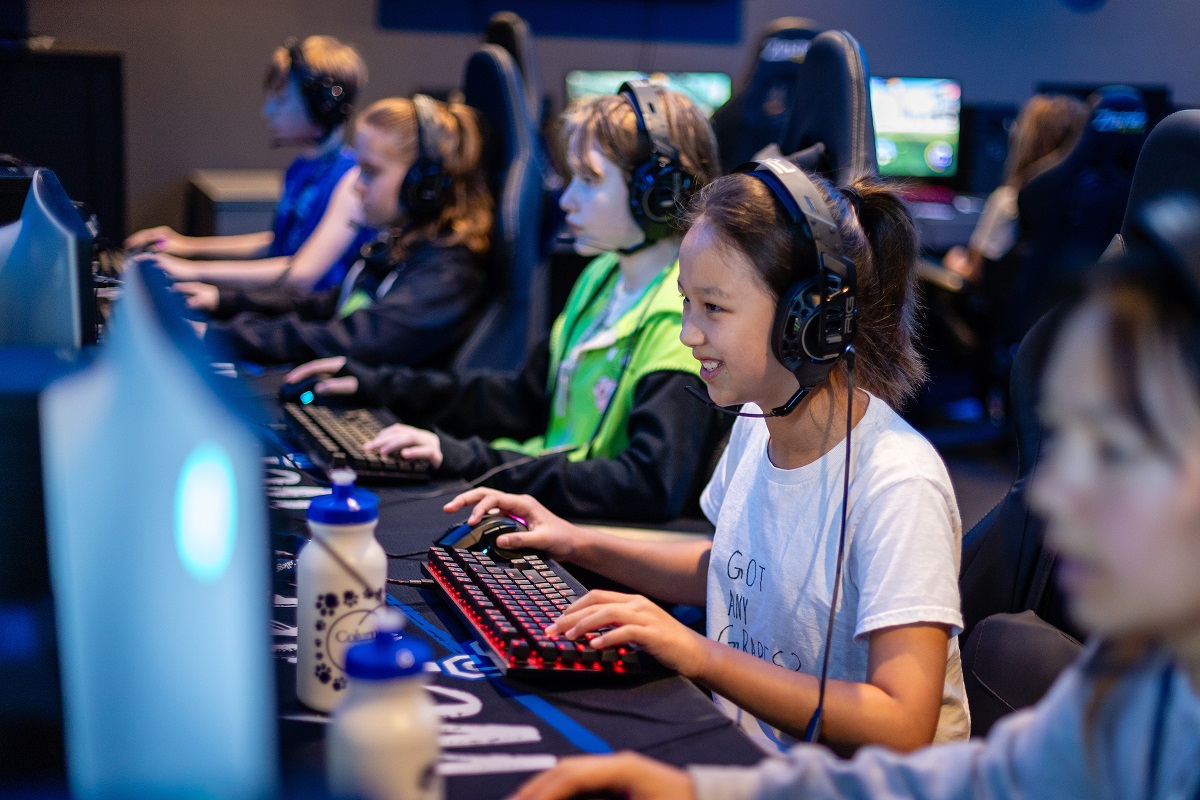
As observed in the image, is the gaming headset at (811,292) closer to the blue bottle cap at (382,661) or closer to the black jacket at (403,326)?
the blue bottle cap at (382,661)

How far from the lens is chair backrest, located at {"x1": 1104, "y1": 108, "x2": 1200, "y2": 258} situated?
1088 mm

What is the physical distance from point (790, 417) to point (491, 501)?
0.39 metres

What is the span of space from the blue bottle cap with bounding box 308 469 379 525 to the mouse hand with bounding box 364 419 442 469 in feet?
2.63

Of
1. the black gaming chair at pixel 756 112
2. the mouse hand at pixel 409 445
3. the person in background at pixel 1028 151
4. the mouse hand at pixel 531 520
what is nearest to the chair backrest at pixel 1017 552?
the mouse hand at pixel 531 520

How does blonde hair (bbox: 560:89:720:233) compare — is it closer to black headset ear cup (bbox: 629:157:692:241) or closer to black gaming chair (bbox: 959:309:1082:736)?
black headset ear cup (bbox: 629:157:692:241)

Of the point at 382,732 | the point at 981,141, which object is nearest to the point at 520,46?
the point at 981,141

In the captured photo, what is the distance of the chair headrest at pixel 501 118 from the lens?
8.13 feet

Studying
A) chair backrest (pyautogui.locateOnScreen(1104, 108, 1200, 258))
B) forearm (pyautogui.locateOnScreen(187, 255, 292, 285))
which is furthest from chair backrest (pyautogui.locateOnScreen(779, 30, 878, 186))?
forearm (pyautogui.locateOnScreen(187, 255, 292, 285))

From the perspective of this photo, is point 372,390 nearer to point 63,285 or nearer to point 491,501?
point 491,501

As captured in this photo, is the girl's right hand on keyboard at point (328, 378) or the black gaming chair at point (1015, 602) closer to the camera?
the black gaming chair at point (1015, 602)

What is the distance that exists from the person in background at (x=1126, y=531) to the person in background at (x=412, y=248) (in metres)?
1.80

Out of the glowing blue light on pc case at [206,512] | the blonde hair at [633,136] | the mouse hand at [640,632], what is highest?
the blonde hair at [633,136]

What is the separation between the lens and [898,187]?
1321 mm

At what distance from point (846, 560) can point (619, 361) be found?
716 millimetres
